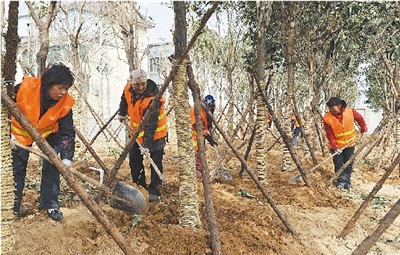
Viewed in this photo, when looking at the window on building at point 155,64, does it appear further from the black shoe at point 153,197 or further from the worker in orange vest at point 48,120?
the worker in orange vest at point 48,120

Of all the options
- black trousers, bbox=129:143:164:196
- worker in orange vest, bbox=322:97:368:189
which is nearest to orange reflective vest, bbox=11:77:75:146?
black trousers, bbox=129:143:164:196

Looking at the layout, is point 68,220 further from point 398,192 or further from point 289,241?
point 398,192

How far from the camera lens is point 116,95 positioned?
29.9m

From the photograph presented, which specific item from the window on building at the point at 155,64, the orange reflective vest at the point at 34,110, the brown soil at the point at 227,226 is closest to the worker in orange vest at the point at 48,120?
the orange reflective vest at the point at 34,110

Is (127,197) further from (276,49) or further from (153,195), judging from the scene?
(276,49)

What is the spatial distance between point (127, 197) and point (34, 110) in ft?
3.38

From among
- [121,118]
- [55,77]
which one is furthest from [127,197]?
[121,118]

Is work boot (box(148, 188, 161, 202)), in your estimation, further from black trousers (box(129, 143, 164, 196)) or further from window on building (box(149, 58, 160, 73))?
window on building (box(149, 58, 160, 73))

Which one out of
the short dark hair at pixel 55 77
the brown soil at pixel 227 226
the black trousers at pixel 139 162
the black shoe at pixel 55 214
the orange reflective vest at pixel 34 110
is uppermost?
the short dark hair at pixel 55 77

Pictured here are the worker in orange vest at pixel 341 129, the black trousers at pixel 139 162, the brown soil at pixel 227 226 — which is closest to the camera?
the brown soil at pixel 227 226

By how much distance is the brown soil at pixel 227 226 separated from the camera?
3.21m

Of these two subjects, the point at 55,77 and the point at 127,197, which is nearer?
the point at 127,197

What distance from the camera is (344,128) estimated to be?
6.55m

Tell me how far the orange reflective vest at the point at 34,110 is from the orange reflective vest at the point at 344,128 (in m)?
4.57
